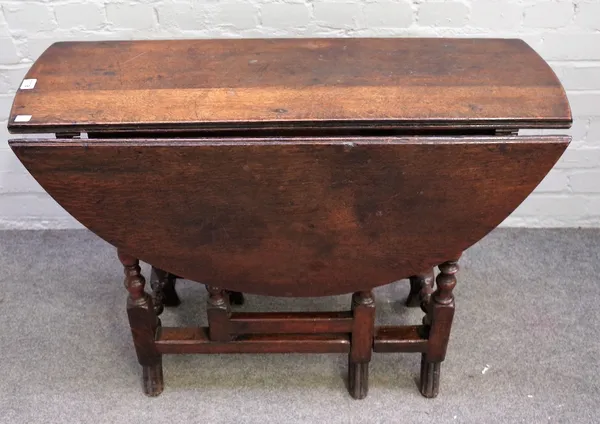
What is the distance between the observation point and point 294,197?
49.1 inches

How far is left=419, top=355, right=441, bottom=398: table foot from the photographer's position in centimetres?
156

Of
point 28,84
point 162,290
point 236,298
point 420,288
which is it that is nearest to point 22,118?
point 28,84

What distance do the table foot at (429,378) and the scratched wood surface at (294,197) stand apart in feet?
1.03

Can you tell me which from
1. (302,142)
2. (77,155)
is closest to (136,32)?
→ (77,155)

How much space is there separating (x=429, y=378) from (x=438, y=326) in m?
0.16

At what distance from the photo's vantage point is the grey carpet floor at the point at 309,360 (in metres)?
1.56

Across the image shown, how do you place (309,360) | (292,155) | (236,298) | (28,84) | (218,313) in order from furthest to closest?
(236,298), (309,360), (218,313), (28,84), (292,155)

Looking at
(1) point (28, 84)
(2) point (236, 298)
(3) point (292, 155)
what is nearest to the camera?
(3) point (292, 155)

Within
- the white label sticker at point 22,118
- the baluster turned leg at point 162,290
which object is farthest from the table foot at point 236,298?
the white label sticker at point 22,118

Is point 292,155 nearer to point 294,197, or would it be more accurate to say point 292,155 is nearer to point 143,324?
point 294,197

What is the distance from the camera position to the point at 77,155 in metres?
1.20

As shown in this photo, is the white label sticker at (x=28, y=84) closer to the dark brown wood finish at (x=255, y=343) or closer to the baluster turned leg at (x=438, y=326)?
the dark brown wood finish at (x=255, y=343)

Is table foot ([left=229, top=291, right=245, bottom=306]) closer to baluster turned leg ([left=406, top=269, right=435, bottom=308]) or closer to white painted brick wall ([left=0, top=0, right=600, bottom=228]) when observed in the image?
baluster turned leg ([left=406, top=269, right=435, bottom=308])

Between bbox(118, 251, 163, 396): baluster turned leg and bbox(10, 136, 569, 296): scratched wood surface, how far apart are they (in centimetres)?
11
